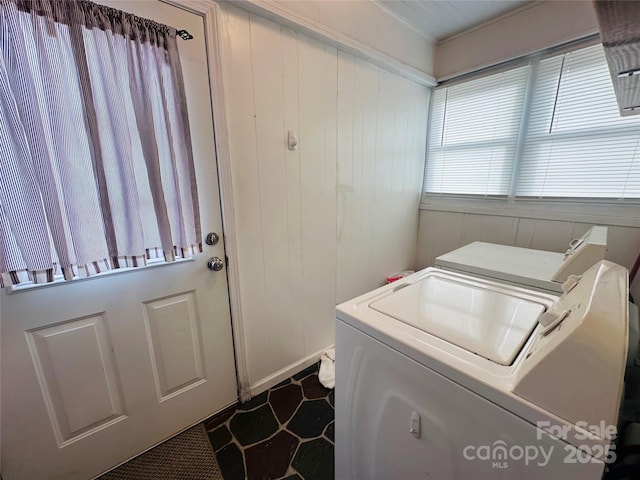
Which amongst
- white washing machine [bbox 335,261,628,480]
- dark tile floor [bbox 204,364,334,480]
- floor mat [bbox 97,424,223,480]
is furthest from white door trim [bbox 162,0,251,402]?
white washing machine [bbox 335,261,628,480]

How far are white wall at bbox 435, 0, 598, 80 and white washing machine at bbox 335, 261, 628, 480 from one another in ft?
6.01

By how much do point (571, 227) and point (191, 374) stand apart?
268 cm

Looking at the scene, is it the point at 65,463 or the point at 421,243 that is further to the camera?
the point at 421,243

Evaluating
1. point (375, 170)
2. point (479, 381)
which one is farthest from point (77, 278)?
point (375, 170)

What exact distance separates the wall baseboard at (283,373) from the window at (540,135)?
76.8 inches

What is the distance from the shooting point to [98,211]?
3.31 feet

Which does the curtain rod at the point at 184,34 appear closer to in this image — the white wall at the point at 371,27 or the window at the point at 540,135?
the white wall at the point at 371,27

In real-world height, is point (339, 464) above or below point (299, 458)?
above

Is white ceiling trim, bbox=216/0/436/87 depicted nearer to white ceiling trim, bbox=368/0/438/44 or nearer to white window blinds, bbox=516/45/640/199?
white ceiling trim, bbox=368/0/438/44

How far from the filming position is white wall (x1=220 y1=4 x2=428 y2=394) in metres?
1.37

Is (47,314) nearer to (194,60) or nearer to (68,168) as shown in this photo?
(68,168)

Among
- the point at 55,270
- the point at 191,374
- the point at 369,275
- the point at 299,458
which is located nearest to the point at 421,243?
the point at 369,275

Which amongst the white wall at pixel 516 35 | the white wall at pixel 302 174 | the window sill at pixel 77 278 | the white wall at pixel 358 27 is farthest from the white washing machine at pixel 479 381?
the white wall at pixel 516 35

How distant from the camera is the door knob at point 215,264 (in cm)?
136
